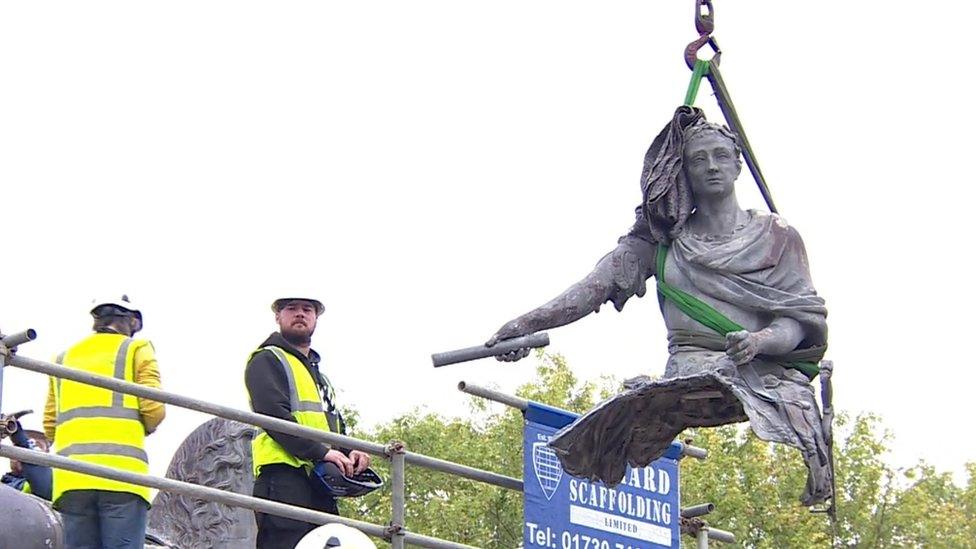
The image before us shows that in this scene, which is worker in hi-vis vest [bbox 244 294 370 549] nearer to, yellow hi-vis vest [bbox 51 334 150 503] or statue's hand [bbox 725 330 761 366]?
yellow hi-vis vest [bbox 51 334 150 503]

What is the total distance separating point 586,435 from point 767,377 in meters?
1.09

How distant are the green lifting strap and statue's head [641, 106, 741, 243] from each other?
14 centimetres

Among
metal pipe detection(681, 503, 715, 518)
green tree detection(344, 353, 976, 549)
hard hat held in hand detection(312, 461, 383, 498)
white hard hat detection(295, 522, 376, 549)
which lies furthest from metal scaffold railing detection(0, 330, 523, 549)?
green tree detection(344, 353, 976, 549)

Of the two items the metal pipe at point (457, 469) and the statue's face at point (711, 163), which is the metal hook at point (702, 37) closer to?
the statue's face at point (711, 163)

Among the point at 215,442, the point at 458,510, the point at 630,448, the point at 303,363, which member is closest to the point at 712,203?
the point at 630,448

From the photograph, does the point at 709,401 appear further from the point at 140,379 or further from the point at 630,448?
the point at 140,379

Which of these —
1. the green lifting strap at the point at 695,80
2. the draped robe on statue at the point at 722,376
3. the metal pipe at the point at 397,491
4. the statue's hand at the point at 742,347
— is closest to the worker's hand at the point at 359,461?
the metal pipe at the point at 397,491

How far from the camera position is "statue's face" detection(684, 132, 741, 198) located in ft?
35.1

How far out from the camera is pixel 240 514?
14922mm

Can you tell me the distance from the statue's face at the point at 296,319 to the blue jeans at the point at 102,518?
1.64 metres

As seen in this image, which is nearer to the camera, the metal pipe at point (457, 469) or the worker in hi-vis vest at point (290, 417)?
the worker in hi-vis vest at point (290, 417)

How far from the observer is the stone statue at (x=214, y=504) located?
14.8 m

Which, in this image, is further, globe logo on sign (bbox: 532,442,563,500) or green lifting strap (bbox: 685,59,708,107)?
globe logo on sign (bbox: 532,442,563,500)

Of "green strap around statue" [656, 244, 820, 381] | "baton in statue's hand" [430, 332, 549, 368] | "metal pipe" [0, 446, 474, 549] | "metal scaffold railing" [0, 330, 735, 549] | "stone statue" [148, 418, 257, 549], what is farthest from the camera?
"stone statue" [148, 418, 257, 549]
